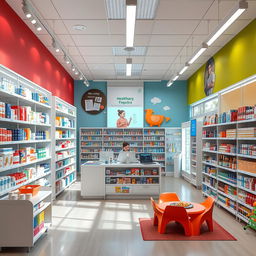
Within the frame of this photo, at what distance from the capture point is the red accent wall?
5.93 metres

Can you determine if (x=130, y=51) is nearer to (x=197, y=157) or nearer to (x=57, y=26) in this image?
(x=57, y=26)

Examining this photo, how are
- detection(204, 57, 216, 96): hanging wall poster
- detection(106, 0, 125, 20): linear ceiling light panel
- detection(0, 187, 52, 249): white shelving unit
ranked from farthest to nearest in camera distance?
1. detection(204, 57, 216, 96): hanging wall poster
2. detection(106, 0, 125, 20): linear ceiling light panel
3. detection(0, 187, 52, 249): white shelving unit

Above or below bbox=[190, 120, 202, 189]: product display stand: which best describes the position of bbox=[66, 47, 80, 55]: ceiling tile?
above

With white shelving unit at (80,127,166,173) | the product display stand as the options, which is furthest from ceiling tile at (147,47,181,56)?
white shelving unit at (80,127,166,173)

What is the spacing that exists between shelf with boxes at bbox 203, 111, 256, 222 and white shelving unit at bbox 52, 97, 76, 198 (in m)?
4.51

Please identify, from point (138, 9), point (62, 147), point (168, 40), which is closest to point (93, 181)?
point (62, 147)

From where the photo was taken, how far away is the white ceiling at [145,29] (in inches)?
241

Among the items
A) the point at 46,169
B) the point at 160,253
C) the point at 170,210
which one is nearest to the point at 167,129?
the point at 46,169

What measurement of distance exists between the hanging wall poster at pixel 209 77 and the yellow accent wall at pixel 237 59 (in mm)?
310

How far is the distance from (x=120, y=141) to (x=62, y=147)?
4.57 meters

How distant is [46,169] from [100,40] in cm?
381

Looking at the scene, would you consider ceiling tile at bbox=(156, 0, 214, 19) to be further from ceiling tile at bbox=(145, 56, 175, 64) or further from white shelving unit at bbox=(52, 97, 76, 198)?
white shelving unit at bbox=(52, 97, 76, 198)

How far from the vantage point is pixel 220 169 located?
25.1ft

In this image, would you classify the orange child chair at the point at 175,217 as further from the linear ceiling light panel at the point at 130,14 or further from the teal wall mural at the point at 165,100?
the teal wall mural at the point at 165,100
